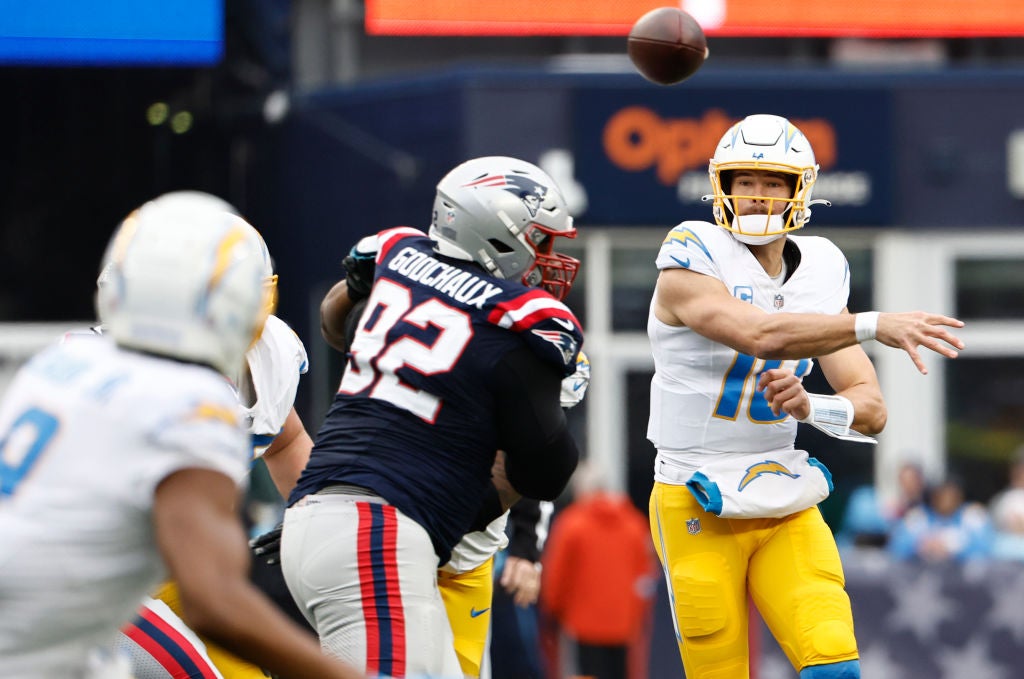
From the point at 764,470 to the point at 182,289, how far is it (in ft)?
8.56

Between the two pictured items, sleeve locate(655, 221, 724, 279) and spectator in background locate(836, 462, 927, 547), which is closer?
sleeve locate(655, 221, 724, 279)

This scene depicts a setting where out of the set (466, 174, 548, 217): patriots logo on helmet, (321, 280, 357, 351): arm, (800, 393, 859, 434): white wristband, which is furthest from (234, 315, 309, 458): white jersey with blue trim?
(800, 393, 859, 434): white wristband

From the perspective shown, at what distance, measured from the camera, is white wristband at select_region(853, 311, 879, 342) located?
14.5ft

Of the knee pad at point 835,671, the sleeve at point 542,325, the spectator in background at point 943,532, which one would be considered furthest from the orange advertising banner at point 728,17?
the sleeve at point 542,325

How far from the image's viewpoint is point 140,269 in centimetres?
264

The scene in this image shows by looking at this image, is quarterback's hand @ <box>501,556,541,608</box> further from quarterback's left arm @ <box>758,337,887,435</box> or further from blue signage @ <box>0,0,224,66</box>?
blue signage @ <box>0,0,224,66</box>

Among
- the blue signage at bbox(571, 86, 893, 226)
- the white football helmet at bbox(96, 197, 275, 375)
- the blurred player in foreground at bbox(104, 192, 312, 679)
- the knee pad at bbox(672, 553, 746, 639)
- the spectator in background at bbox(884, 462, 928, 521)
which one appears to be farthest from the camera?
the blue signage at bbox(571, 86, 893, 226)

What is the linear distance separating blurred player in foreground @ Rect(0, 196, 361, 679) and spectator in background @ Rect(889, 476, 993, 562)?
23.1 ft

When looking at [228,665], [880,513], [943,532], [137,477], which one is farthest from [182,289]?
[880,513]

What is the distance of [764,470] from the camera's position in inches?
192

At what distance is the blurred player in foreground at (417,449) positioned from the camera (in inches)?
150

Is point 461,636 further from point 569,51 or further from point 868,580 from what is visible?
point 569,51

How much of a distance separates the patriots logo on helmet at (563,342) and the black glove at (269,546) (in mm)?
983

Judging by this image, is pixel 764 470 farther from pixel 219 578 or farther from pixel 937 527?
pixel 937 527
